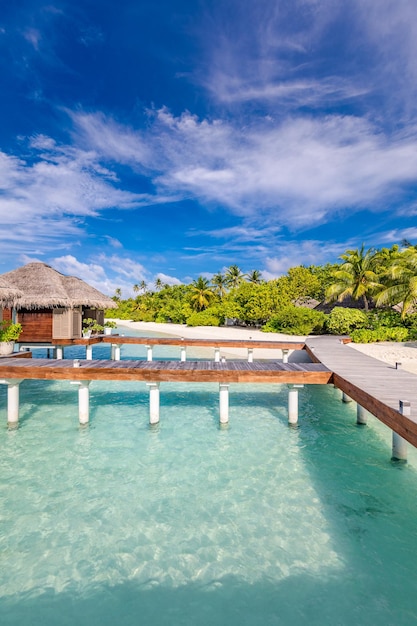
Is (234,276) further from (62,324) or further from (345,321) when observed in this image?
(62,324)

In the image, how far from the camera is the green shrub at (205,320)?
36.9 metres

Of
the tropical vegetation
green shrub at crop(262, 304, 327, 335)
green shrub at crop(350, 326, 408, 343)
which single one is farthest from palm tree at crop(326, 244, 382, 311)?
green shrub at crop(350, 326, 408, 343)

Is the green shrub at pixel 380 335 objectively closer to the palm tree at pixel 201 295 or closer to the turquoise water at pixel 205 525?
the turquoise water at pixel 205 525

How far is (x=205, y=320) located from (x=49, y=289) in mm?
23495

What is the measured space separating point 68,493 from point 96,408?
4.53 meters

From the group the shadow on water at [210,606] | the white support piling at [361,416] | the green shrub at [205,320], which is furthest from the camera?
the green shrub at [205,320]

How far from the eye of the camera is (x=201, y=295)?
148 ft

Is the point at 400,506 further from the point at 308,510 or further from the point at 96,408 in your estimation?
the point at 96,408

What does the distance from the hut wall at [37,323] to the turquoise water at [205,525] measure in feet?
23.0

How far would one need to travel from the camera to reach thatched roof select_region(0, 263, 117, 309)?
14.6 metres

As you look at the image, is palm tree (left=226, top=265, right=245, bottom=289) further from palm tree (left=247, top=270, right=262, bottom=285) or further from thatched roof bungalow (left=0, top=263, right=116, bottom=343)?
thatched roof bungalow (left=0, top=263, right=116, bottom=343)

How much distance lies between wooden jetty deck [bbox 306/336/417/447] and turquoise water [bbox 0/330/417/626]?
4.42 ft

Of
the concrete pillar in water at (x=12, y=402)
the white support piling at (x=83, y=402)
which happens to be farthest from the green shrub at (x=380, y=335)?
the concrete pillar in water at (x=12, y=402)

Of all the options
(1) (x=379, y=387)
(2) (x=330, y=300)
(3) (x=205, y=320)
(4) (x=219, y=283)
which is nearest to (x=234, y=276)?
Answer: (4) (x=219, y=283)
